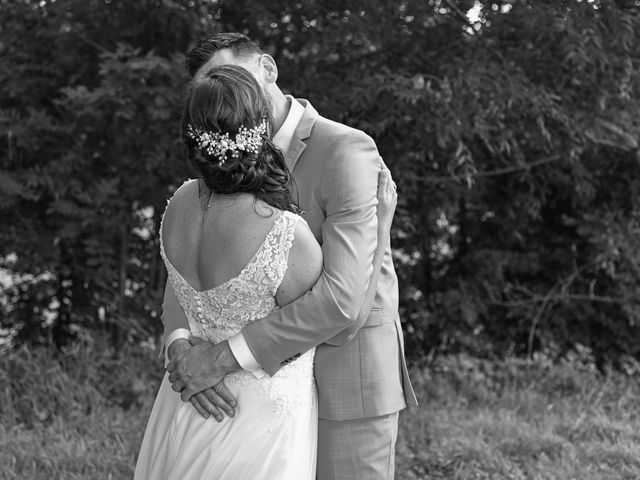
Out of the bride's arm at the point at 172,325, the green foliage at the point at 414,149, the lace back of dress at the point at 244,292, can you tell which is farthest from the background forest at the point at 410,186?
the lace back of dress at the point at 244,292

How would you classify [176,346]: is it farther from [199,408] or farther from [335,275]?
[335,275]

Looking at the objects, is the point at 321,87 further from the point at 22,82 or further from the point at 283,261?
→ the point at 283,261

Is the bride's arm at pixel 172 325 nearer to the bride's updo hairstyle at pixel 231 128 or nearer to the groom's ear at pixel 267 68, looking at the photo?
the bride's updo hairstyle at pixel 231 128

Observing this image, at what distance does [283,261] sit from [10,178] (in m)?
3.80

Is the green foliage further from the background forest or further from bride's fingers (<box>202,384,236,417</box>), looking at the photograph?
bride's fingers (<box>202,384,236,417</box>)

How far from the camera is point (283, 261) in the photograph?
223 centimetres

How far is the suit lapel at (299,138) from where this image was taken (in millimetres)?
2562

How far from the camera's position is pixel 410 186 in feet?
18.1

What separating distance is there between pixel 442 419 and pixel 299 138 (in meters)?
2.75

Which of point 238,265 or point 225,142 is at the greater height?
point 225,142

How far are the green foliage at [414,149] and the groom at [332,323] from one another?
2107 millimetres

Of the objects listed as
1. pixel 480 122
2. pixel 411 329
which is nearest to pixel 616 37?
pixel 480 122

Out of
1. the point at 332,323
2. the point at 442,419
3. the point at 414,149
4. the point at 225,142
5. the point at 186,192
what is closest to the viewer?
the point at 225,142

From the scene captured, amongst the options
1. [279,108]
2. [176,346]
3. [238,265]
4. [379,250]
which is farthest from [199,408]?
[279,108]
